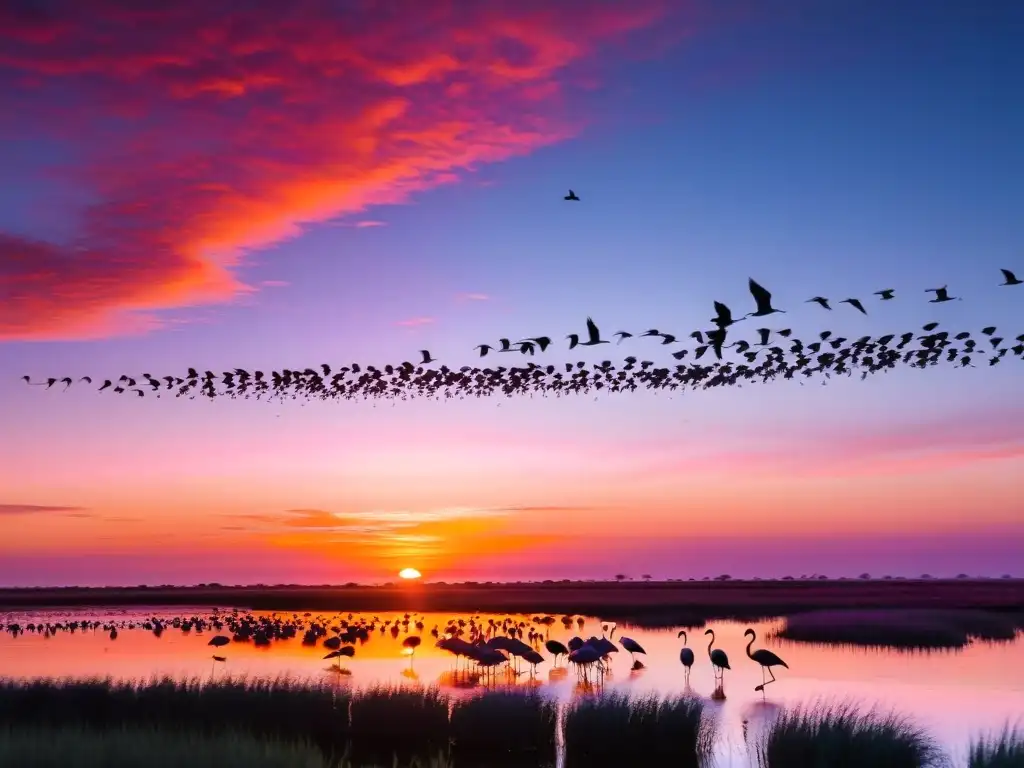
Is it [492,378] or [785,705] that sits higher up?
[492,378]

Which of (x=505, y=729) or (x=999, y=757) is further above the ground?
(x=999, y=757)

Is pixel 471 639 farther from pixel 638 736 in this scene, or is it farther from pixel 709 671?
pixel 638 736

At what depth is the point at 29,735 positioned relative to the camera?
1800 centimetres

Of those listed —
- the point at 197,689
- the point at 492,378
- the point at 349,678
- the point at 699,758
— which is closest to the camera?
the point at 699,758

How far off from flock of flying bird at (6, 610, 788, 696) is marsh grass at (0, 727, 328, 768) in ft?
46.2

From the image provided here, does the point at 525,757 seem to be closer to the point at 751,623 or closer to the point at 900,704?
the point at 900,704

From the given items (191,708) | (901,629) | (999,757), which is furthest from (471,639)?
(999,757)

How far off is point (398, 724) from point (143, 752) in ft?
22.0

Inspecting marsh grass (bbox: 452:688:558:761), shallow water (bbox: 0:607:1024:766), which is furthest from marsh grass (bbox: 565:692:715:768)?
shallow water (bbox: 0:607:1024:766)

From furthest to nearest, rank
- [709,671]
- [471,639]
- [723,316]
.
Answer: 1. [471,639]
2. [709,671]
3. [723,316]

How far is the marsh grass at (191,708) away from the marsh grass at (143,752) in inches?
121

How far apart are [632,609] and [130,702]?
5309 centimetres

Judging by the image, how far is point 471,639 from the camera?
42.0 m

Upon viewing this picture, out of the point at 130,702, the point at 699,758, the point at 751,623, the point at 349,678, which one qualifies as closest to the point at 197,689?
the point at 130,702
